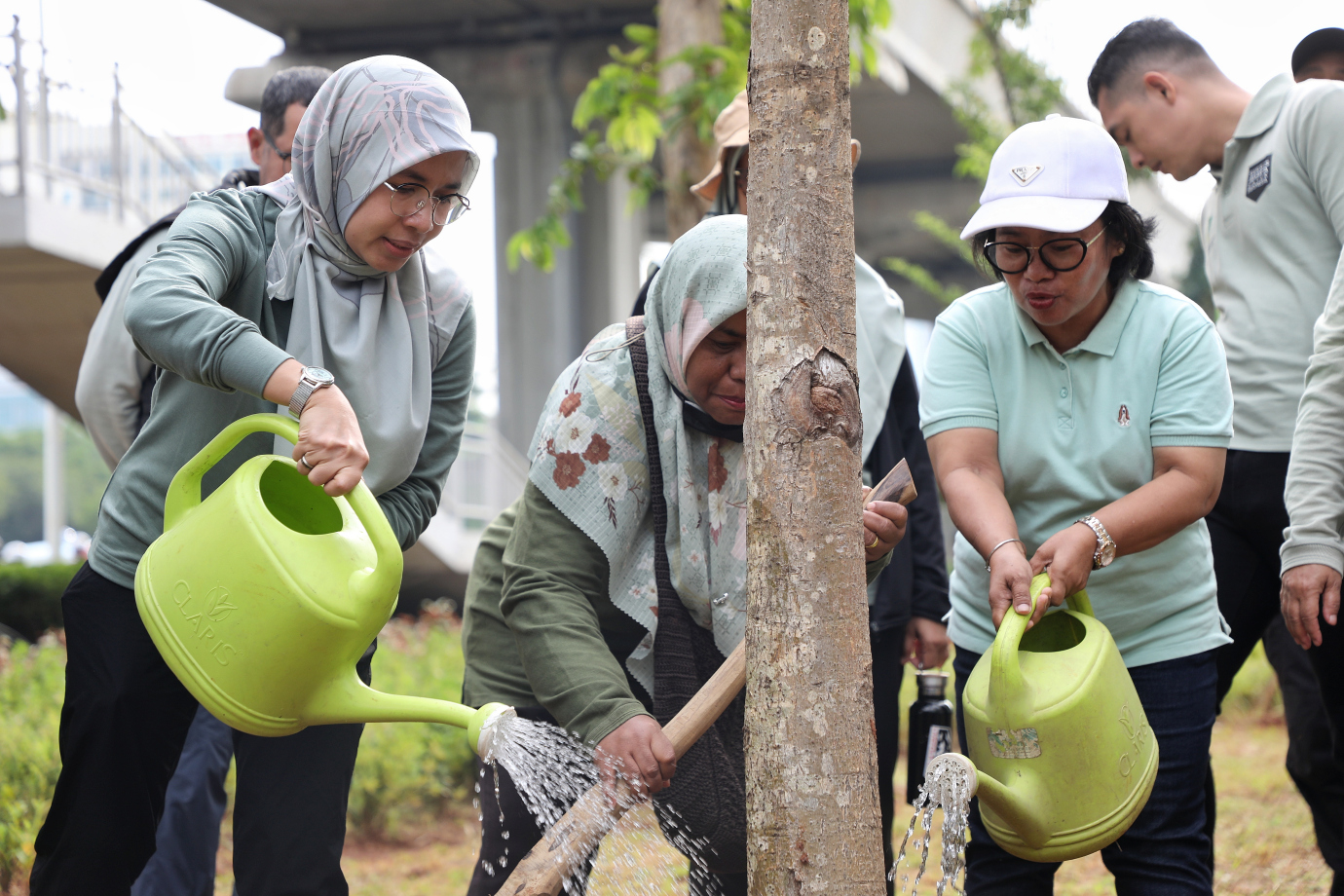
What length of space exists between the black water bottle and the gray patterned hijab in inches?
48.6

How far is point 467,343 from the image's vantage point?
2197 mm

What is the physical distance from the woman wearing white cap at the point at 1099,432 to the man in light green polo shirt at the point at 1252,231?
46 centimetres

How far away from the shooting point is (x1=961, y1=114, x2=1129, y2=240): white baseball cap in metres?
1.92

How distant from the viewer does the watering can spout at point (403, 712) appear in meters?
1.65

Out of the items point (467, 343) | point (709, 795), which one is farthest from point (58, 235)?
point (709, 795)

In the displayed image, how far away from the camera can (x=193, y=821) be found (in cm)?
284

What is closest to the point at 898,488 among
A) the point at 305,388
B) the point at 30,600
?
the point at 305,388

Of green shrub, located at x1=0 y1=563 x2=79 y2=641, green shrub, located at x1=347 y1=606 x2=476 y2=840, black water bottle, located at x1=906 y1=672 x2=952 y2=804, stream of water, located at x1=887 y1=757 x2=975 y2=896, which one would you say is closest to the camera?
stream of water, located at x1=887 y1=757 x2=975 y2=896

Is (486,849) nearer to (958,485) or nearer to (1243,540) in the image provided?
(958,485)

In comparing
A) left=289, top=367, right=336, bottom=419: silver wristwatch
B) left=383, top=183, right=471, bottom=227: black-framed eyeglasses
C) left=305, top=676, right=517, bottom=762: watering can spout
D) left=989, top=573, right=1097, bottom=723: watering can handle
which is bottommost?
left=305, top=676, right=517, bottom=762: watering can spout

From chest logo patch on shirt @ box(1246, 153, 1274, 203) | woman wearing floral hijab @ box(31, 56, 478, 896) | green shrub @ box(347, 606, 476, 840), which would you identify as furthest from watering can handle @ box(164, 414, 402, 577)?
green shrub @ box(347, 606, 476, 840)

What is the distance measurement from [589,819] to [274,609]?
1.79 feet

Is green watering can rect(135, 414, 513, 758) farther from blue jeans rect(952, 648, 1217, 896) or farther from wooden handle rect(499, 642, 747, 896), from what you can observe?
blue jeans rect(952, 648, 1217, 896)

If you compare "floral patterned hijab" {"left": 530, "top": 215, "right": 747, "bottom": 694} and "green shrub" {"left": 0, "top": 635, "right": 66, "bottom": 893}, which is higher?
"floral patterned hijab" {"left": 530, "top": 215, "right": 747, "bottom": 694}
